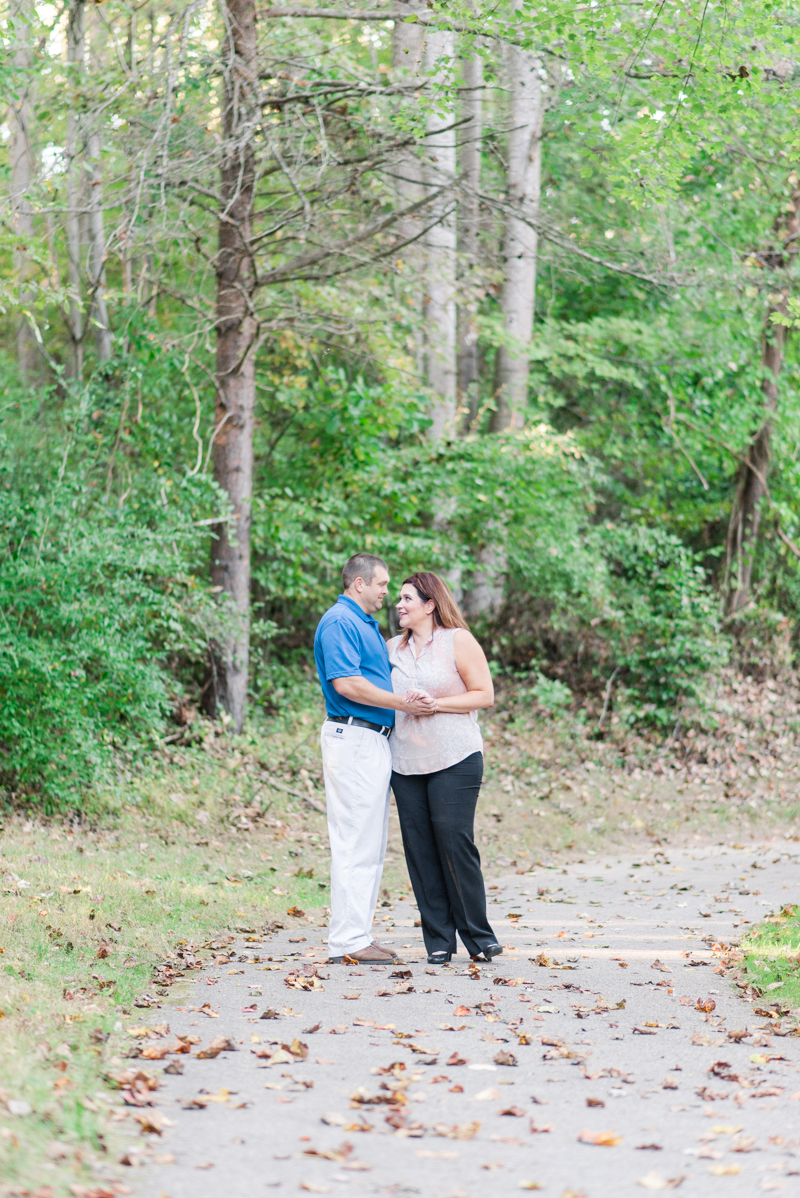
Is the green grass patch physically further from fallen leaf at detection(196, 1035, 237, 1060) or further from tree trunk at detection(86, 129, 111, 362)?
tree trunk at detection(86, 129, 111, 362)

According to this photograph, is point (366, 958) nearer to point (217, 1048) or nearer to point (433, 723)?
point (433, 723)

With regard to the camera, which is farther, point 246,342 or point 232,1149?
point 246,342

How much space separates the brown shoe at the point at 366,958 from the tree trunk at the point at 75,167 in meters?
5.90

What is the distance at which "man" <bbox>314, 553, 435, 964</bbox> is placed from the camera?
6.14 metres

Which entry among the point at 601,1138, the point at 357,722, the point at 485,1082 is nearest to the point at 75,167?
the point at 357,722

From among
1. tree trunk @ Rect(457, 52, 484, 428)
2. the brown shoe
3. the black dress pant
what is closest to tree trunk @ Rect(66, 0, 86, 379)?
tree trunk @ Rect(457, 52, 484, 428)

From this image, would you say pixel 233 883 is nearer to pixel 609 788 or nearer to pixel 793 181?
pixel 609 788

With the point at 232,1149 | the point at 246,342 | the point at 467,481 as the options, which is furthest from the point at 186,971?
the point at 467,481

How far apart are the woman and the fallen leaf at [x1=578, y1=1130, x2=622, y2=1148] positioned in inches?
98.9

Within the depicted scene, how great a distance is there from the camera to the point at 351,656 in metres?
6.14

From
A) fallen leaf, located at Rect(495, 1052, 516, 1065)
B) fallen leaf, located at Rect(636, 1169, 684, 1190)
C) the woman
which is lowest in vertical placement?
fallen leaf, located at Rect(495, 1052, 516, 1065)

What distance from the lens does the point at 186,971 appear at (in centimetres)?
612

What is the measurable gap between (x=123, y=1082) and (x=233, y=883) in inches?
173

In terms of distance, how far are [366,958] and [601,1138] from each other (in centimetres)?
275
